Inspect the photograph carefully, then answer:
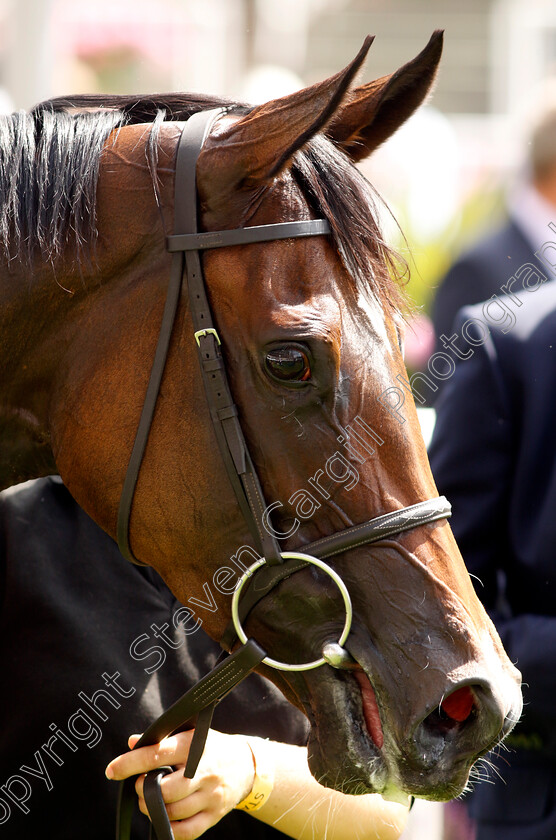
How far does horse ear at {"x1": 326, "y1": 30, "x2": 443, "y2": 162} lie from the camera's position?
5.96 feet

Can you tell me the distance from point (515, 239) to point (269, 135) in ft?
11.2

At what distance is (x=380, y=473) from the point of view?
5.63 feet

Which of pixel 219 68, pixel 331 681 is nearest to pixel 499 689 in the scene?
pixel 331 681

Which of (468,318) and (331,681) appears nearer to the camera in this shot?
(331,681)

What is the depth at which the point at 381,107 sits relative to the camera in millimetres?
1981

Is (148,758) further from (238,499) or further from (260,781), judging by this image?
(238,499)

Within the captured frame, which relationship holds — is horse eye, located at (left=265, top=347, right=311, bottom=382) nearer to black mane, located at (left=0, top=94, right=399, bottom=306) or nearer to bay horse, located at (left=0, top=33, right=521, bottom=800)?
bay horse, located at (left=0, top=33, right=521, bottom=800)

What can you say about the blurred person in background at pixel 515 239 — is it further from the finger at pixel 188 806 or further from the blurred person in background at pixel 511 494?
the finger at pixel 188 806

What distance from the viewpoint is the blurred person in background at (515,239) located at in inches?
189

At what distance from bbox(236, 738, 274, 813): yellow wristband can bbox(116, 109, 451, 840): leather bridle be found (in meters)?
0.20

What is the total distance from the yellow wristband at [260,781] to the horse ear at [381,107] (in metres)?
1.26

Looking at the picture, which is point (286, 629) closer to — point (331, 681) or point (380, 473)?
point (331, 681)

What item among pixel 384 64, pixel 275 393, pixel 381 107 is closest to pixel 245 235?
pixel 275 393

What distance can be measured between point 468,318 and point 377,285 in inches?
30.9
